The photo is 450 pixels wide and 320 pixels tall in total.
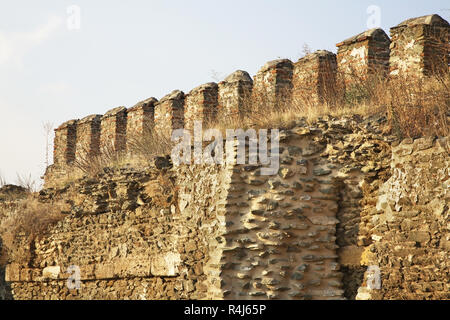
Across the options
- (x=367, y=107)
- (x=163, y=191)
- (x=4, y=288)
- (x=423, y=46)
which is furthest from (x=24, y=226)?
(x=423, y=46)

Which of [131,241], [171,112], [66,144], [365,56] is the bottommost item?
[131,241]

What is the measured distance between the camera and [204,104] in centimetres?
1179

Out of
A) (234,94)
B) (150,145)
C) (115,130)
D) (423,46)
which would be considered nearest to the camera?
(423,46)

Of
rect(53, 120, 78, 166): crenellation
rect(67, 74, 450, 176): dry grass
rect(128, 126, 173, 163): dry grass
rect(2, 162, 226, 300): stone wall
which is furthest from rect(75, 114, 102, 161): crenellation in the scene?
rect(67, 74, 450, 176): dry grass

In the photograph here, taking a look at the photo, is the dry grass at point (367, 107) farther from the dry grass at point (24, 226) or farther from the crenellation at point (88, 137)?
the crenellation at point (88, 137)

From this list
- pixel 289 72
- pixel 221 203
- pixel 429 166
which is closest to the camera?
pixel 429 166

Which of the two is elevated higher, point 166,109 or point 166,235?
point 166,109

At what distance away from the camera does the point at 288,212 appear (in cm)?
814

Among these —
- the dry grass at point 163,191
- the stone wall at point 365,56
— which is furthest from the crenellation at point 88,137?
the stone wall at point 365,56

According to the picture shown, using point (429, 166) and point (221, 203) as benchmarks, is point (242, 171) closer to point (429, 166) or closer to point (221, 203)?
point (221, 203)

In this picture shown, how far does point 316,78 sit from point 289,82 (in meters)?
0.75

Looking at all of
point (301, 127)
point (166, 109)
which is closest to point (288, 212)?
point (301, 127)

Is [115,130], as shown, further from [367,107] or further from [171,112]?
[367,107]
